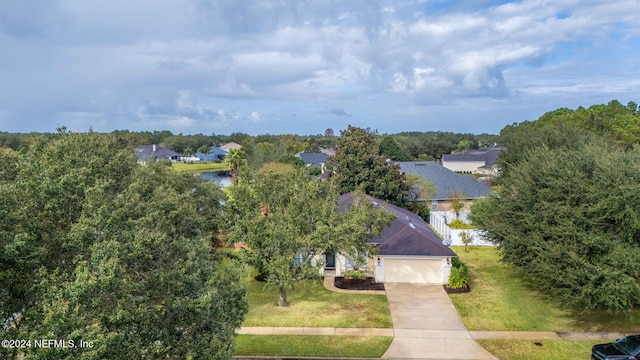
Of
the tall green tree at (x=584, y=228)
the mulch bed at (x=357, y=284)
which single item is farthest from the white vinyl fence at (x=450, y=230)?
the tall green tree at (x=584, y=228)

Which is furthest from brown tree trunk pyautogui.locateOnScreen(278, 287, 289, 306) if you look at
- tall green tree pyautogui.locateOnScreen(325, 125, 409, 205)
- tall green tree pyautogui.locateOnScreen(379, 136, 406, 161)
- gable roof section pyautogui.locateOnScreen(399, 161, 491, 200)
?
tall green tree pyautogui.locateOnScreen(379, 136, 406, 161)

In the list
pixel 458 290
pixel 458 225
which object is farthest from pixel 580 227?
pixel 458 225

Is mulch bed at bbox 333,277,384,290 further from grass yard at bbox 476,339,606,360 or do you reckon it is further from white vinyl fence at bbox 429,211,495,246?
white vinyl fence at bbox 429,211,495,246

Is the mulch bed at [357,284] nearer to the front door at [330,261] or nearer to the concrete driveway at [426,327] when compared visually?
the concrete driveway at [426,327]

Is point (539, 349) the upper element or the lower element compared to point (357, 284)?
lower

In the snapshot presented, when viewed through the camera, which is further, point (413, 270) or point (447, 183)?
point (447, 183)

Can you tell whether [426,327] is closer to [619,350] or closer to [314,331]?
[314,331]

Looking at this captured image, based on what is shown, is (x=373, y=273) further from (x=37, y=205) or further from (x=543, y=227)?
(x=37, y=205)
